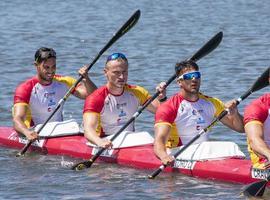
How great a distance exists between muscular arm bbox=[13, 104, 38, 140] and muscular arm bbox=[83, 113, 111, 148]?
1.38m

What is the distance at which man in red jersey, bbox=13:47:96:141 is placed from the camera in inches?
643

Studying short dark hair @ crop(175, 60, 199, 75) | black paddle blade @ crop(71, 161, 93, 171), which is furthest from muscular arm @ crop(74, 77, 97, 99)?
short dark hair @ crop(175, 60, 199, 75)

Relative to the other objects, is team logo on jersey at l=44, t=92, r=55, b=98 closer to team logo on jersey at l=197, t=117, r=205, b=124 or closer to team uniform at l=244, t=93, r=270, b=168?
team logo on jersey at l=197, t=117, r=205, b=124

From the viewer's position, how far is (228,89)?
2256cm

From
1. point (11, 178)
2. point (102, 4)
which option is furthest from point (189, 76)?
point (102, 4)

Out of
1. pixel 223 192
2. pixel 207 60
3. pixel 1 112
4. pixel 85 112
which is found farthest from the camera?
pixel 207 60

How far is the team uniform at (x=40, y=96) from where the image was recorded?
16672 mm

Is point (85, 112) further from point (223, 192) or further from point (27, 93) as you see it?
point (223, 192)

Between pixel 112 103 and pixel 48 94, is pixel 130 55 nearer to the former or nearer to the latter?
pixel 48 94

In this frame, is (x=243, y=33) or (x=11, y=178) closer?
(x=11, y=178)

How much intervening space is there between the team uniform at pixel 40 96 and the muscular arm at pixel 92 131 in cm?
171

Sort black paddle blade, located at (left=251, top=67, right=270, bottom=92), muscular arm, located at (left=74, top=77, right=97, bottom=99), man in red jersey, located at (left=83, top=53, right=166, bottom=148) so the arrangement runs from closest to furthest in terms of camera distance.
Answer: black paddle blade, located at (left=251, top=67, right=270, bottom=92), man in red jersey, located at (left=83, top=53, right=166, bottom=148), muscular arm, located at (left=74, top=77, right=97, bottom=99)

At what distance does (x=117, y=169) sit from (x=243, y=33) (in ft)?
67.4

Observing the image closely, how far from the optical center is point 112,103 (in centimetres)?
1559
